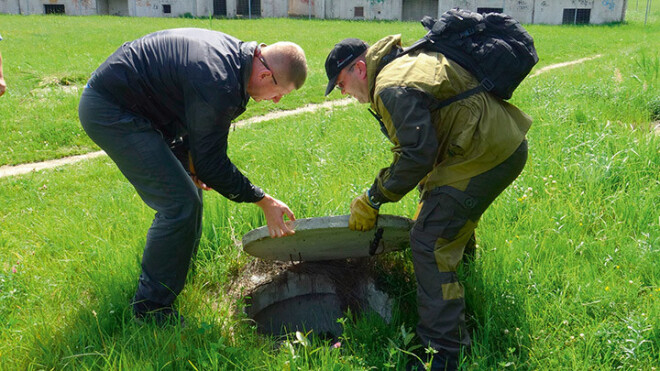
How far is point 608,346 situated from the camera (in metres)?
2.71

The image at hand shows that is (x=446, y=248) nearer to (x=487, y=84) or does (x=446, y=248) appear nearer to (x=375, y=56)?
(x=487, y=84)

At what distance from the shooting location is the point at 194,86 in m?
2.82

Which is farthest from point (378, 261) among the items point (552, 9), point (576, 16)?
point (576, 16)

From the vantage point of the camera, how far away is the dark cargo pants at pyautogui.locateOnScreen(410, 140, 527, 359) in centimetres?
287

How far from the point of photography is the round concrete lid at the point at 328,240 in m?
3.22

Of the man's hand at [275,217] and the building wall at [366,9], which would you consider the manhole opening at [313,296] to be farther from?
the building wall at [366,9]

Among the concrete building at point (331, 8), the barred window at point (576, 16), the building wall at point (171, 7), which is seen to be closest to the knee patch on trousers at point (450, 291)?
the concrete building at point (331, 8)

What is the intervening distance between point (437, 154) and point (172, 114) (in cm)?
153

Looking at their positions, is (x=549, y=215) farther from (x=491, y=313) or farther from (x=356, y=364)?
(x=356, y=364)

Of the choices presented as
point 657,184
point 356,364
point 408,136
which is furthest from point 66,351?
point 657,184

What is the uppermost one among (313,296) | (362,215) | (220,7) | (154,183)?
(220,7)

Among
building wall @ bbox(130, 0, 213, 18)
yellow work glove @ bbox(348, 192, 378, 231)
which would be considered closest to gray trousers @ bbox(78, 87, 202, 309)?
yellow work glove @ bbox(348, 192, 378, 231)

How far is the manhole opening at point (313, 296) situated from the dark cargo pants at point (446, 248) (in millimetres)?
806

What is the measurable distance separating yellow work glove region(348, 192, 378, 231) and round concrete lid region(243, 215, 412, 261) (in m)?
0.07
